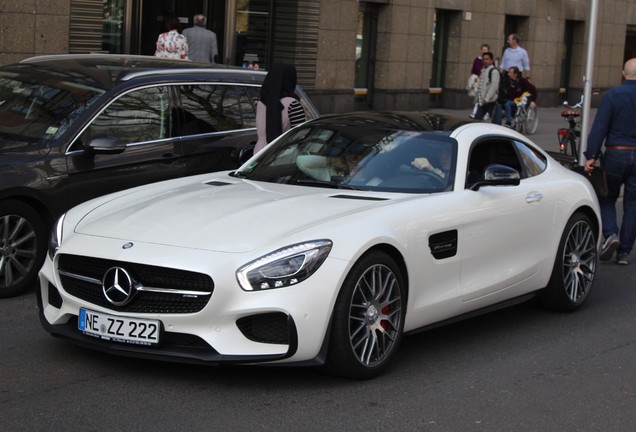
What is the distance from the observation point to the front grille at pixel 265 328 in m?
5.71

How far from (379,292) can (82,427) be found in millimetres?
1801

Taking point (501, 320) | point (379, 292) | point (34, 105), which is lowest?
point (501, 320)

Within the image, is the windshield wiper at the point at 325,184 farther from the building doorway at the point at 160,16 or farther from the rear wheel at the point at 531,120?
the rear wheel at the point at 531,120

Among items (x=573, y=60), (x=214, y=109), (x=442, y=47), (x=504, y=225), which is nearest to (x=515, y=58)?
(x=442, y=47)

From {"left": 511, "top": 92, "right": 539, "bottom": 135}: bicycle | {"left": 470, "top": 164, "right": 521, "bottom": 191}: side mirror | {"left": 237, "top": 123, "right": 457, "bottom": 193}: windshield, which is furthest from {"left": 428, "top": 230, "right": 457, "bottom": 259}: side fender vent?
{"left": 511, "top": 92, "right": 539, "bottom": 135}: bicycle

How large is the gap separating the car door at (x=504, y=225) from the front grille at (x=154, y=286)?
1.87m

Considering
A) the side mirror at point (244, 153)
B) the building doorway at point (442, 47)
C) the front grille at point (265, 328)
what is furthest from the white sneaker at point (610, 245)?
the building doorway at point (442, 47)

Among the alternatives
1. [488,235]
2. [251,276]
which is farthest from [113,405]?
[488,235]

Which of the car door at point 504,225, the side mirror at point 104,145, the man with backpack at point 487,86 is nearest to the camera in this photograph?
the car door at point 504,225

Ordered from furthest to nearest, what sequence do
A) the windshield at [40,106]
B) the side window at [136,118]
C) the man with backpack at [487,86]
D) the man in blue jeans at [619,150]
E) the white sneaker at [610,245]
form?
the man with backpack at [487,86] → the white sneaker at [610,245] → the man in blue jeans at [619,150] → the side window at [136,118] → the windshield at [40,106]

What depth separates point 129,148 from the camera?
8.82 meters

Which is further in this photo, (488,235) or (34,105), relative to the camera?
(34,105)

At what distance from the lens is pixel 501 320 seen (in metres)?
7.94

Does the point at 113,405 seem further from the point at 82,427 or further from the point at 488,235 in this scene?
the point at 488,235
